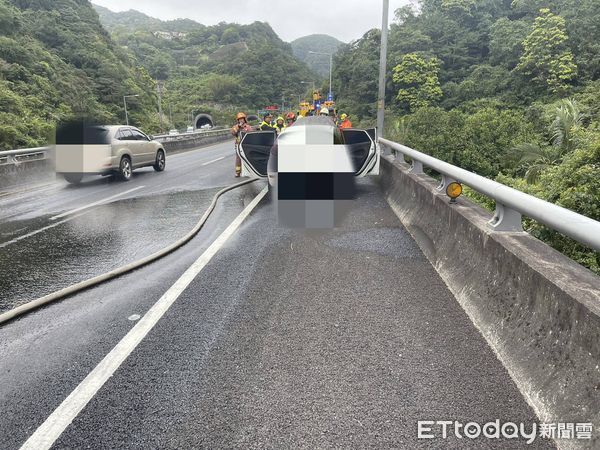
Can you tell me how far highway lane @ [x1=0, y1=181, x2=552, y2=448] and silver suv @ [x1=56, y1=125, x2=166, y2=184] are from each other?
9278 millimetres

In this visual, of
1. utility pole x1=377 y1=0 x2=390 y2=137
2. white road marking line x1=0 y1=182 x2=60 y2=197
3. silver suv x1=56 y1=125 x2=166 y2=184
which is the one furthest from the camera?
utility pole x1=377 y1=0 x2=390 y2=137

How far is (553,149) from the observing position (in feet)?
46.4

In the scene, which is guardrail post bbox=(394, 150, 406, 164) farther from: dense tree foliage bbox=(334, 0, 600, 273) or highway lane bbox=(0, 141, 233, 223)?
highway lane bbox=(0, 141, 233, 223)

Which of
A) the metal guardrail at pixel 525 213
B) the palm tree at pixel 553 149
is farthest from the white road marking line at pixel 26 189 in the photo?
the palm tree at pixel 553 149

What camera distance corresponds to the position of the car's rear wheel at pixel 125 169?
14094 millimetres

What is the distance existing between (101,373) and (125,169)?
40.4ft

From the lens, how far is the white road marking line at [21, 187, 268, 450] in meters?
2.47

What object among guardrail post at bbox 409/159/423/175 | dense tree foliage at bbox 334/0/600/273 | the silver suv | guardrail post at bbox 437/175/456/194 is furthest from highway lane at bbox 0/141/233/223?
dense tree foliage at bbox 334/0/600/273

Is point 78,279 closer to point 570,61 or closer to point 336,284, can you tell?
point 336,284

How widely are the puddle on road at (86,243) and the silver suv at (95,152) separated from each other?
3.97 m

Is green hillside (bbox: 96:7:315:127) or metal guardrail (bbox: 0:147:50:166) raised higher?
green hillside (bbox: 96:7:315:127)

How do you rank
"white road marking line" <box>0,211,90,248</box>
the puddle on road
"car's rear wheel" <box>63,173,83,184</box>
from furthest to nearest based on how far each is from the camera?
"car's rear wheel" <box>63,173,83,184</box>, "white road marking line" <box>0,211,90,248</box>, the puddle on road

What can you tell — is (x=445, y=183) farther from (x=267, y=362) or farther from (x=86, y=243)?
(x=86, y=243)

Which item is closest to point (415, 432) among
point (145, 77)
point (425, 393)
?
point (425, 393)
